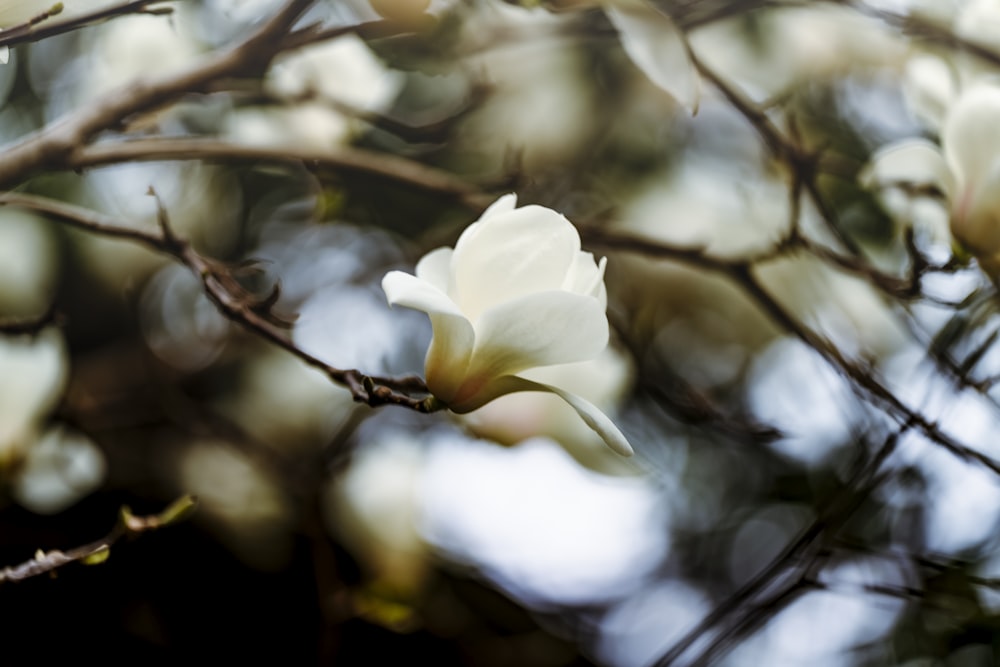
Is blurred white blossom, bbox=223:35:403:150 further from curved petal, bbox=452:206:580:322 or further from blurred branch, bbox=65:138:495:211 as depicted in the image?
curved petal, bbox=452:206:580:322

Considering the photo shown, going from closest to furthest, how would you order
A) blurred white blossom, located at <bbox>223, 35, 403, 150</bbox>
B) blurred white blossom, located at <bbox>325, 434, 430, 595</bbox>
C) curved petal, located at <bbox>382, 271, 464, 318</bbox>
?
curved petal, located at <bbox>382, 271, 464, 318</bbox> < blurred white blossom, located at <bbox>223, 35, 403, 150</bbox> < blurred white blossom, located at <bbox>325, 434, 430, 595</bbox>

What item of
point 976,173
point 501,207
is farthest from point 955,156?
point 501,207

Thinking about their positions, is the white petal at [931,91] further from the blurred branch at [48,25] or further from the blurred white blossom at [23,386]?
the blurred white blossom at [23,386]

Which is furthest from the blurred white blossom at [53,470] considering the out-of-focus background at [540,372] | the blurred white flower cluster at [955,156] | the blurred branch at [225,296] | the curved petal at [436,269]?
the blurred white flower cluster at [955,156]

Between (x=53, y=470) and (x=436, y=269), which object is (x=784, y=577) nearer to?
(x=436, y=269)

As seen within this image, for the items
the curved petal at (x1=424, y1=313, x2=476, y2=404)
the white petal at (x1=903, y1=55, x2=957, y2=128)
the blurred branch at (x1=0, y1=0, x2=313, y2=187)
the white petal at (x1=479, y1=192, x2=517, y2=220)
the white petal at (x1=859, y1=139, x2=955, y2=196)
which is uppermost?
the blurred branch at (x1=0, y1=0, x2=313, y2=187)

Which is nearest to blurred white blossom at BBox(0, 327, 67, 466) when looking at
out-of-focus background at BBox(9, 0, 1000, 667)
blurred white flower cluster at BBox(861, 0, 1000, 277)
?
out-of-focus background at BBox(9, 0, 1000, 667)

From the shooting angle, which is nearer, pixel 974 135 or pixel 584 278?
pixel 584 278
